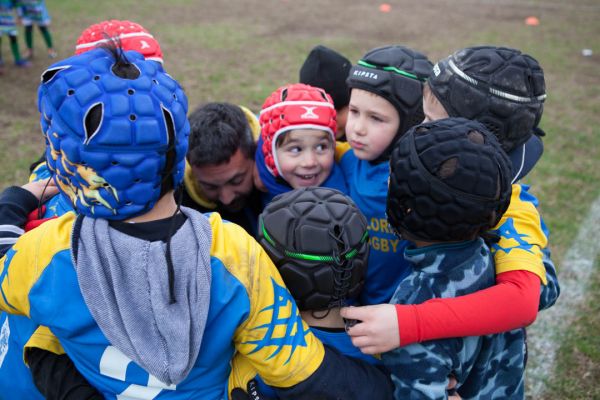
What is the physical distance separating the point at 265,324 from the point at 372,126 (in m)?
1.47

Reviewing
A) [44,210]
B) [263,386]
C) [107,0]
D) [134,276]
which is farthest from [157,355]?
[107,0]

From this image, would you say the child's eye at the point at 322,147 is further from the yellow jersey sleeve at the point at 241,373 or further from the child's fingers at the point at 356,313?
the yellow jersey sleeve at the point at 241,373

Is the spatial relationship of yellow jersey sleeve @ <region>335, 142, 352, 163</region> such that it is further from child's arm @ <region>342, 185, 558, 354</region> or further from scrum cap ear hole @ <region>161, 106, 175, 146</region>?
scrum cap ear hole @ <region>161, 106, 175, 146</region>

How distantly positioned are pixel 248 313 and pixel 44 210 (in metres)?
1.29

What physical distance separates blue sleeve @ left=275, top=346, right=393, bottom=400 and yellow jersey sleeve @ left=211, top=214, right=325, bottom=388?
0.03 meters

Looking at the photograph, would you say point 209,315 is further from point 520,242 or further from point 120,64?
point 520,242

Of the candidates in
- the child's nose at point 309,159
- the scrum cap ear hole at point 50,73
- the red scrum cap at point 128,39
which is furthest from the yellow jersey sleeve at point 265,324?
the red scrum cap at point 128,39

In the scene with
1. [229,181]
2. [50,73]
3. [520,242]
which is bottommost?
[229,181]

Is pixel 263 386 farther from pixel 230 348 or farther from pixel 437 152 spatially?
pixel 437 152

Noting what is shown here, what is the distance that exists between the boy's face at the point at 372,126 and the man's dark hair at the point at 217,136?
68cm

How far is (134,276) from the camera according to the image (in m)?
1.55

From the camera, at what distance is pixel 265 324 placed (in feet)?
5.57

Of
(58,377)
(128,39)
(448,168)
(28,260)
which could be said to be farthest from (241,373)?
(128,39)

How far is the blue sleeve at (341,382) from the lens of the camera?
1.74m
